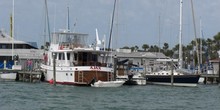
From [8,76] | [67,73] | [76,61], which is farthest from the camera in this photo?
[8,76]

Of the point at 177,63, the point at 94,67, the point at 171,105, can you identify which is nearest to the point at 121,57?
the point at 177,63

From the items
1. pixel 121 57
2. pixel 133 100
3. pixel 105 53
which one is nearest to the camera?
pixel 133 100

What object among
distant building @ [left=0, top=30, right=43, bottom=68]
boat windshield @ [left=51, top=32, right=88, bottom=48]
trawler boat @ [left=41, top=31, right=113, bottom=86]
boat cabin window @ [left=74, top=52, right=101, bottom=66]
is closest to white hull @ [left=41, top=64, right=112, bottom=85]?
trawler boat @ [left=41, top=31, right=113, bottom=86]

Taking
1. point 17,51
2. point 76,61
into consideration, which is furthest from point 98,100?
point 17,51

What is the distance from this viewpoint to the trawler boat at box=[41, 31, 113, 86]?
6166cm

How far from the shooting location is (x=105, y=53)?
66.0m

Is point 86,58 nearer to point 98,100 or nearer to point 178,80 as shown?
point 178,80

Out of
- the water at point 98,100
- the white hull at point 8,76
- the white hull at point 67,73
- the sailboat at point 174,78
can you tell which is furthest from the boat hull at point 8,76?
the water at point 98,100

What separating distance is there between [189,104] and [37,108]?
41.3 ft

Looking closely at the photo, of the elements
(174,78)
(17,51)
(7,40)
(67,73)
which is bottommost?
(174,78)

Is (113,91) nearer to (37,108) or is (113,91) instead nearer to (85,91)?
(85,91)

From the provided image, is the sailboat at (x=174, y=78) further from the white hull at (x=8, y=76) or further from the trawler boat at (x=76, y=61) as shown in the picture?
the white hull at (x=8, y=76)

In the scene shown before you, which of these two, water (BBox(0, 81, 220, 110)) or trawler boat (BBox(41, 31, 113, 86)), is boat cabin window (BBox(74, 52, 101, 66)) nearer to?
trawler boat (BBox(41, 31, 113, 86))

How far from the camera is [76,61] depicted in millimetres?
63156
